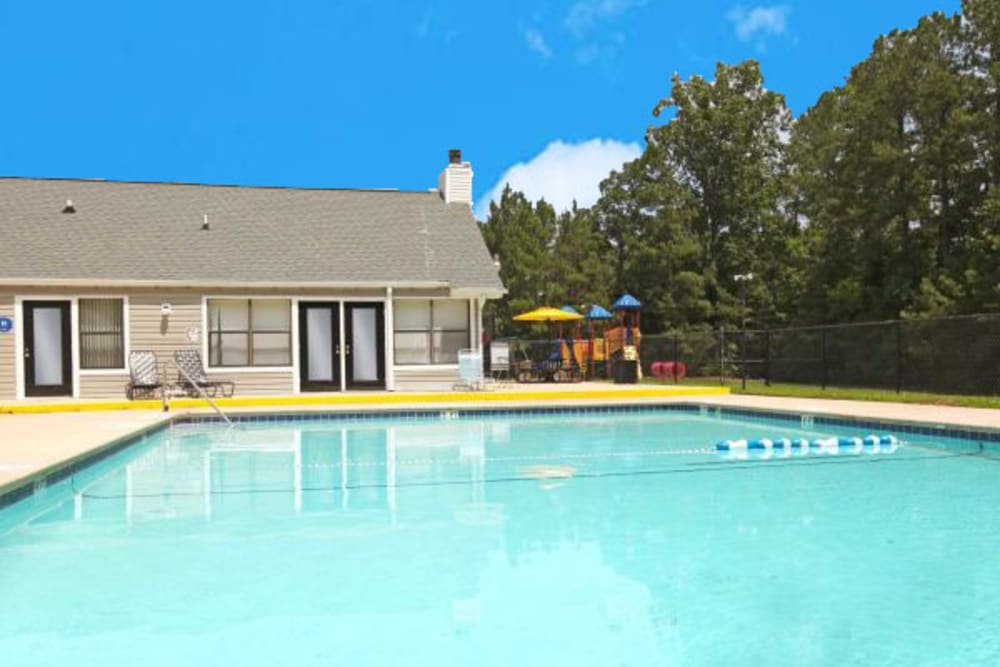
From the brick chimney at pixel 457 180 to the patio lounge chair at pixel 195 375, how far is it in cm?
722

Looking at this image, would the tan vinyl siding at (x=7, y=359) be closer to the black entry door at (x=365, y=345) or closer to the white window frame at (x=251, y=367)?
the white window frame at (x=251, y=367)

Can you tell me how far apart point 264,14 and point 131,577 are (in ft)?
82.6

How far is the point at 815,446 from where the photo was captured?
10.3m

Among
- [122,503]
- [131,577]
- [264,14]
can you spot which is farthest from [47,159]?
[131,577]

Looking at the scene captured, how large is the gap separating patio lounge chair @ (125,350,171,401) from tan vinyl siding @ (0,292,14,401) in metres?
2.01

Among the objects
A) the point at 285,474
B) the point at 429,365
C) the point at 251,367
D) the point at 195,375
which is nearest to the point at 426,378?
the point at 429,365

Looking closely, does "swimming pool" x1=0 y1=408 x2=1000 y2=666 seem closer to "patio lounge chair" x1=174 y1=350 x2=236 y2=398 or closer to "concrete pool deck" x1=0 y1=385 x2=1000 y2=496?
"concrete pool deck" x1=0 y1=385 x2=1000 y2=496

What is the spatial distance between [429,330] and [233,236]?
454cm

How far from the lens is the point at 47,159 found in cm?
2705

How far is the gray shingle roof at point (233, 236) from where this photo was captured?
58.3ft

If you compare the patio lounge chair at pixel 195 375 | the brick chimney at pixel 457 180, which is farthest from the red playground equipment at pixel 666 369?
the patio lounge chair at pixel 195 375

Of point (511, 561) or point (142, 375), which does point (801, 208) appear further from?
point (511, 561)

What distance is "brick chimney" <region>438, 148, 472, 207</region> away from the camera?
71.2 feet

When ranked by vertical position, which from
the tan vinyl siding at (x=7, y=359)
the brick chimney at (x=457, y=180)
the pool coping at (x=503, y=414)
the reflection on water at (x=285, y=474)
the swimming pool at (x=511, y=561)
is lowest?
the swimming pool at (x=511, y=561)
